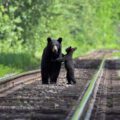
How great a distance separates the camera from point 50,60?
13922 mm

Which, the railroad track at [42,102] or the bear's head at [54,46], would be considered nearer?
the railroad track at [42,102]

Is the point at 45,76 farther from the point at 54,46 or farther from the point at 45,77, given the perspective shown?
the point at 54,46

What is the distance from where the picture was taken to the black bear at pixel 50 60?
44.9 feet

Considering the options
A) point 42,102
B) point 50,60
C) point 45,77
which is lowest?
point 42,102

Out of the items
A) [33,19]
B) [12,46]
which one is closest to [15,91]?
[12,46]

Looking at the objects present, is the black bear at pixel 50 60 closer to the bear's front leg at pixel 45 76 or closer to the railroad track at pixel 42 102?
the bear's front leg at pixel 45 76

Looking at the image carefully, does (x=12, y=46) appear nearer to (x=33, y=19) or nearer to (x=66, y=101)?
(x=33, y=19)

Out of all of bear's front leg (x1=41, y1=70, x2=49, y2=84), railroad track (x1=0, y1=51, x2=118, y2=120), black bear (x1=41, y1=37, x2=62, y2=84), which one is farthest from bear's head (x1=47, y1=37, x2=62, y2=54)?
railroad track (x1=0, y1=51, x2=118, y2=120)

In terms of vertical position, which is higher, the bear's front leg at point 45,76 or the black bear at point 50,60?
the black bear at point 50,60

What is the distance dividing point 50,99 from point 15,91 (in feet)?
6.49

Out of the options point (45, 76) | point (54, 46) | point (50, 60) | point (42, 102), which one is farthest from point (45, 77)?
point (42, 102)

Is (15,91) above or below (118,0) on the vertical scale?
below

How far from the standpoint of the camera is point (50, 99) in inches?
422

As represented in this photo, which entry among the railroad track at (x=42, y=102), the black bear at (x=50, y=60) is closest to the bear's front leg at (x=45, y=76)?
the black bear at (x=50, y=60)
